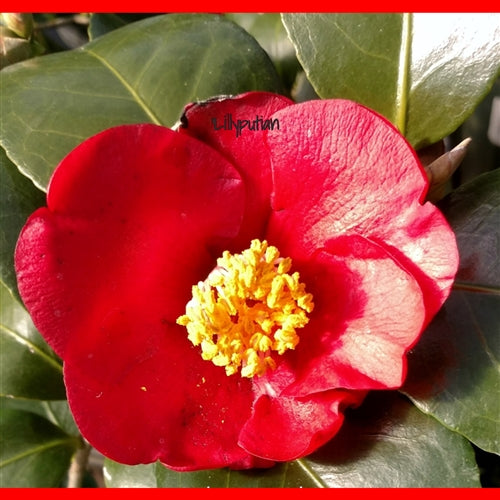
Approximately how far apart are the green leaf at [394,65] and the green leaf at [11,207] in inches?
16.5

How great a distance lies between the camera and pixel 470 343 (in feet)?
2.81

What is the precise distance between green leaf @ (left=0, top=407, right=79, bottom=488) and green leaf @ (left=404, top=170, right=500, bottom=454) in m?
0.72

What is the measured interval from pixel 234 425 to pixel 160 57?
52 cm

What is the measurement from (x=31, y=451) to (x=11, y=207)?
519 millimetres

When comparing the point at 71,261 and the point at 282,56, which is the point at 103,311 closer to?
the point at 71,261

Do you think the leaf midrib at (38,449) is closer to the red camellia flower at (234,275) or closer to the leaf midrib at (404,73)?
the red camellia flower at (234,275)

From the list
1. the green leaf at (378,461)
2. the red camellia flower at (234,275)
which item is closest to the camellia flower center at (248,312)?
the red camellia flower at (234,275)

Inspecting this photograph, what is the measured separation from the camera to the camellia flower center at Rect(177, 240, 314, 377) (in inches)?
33.8

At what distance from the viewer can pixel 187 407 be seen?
88 centimetres

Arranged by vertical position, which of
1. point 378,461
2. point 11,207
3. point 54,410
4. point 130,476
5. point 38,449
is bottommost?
point 54,410

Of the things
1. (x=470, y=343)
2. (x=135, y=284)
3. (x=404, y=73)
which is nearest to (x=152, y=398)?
(x=135, y=284)

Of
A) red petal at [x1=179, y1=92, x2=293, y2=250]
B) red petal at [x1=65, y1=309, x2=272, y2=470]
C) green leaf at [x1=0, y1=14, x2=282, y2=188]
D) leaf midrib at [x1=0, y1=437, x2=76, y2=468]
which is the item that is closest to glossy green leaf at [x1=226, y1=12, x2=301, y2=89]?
green leaf at [x1=0, y1=14, x2=282, y2=188]

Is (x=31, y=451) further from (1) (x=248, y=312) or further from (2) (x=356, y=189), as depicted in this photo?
(2) (x=356, y=189)

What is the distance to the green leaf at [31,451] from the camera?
125cm
